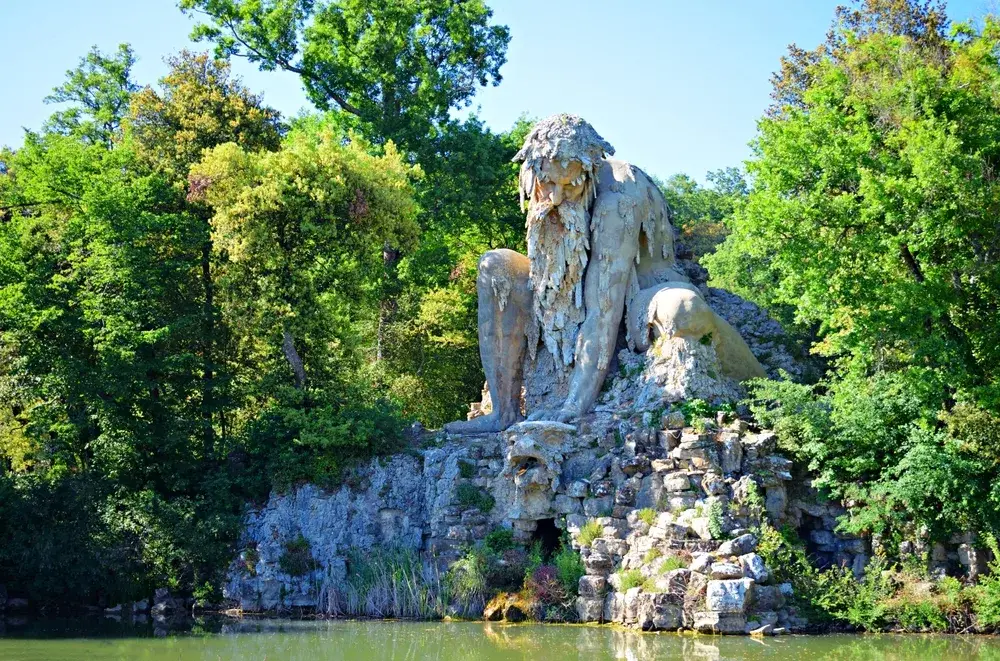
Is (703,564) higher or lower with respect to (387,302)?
lower

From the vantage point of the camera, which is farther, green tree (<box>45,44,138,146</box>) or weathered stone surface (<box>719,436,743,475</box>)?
green tree (<box>45,44,138,146</box>)

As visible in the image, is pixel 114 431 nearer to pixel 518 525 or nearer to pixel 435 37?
pixel 518 525

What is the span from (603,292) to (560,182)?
71.1 inches

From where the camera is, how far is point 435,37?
100 feet

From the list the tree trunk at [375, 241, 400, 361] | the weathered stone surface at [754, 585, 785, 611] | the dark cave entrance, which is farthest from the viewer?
the tree trunk at [375, 241, 400, 361]

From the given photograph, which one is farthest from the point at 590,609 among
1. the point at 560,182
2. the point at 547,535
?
the point at 560,182

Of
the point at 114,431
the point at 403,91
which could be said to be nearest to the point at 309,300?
the point at 114,431

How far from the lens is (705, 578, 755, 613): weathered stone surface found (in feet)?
55.4

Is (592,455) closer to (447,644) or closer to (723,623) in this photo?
(723,623)

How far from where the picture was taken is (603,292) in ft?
69.2

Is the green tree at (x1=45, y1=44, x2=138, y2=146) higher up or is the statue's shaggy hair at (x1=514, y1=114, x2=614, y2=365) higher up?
the green tree at (x1=45, y1=44, x2=138, y2=146)

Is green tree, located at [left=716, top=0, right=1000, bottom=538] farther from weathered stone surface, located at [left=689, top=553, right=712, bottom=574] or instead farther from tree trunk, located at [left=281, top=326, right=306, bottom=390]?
tree trunk, located at [left=281, top=326, right=306, bottom=390]

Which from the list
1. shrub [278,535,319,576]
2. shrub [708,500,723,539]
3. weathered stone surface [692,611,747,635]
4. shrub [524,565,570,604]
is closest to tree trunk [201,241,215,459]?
shrub [278,535,319,576]

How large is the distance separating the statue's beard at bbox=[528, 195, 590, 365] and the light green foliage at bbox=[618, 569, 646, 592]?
14.4 feet
